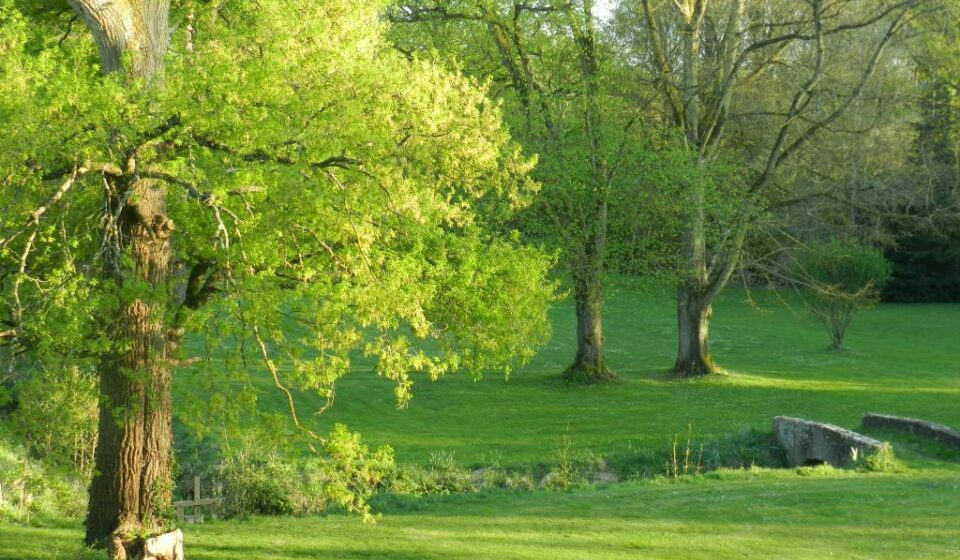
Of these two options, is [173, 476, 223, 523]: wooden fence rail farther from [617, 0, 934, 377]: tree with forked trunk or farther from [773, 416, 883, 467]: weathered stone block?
[617, 0, 934, 377]: tree with forked trunk

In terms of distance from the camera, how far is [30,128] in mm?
10461

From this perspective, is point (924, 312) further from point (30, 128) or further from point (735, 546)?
point (30, 128)

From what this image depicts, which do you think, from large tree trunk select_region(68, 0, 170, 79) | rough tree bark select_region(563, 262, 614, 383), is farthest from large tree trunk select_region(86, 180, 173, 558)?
rough tree bark select_region(563, 262, 614, 383)

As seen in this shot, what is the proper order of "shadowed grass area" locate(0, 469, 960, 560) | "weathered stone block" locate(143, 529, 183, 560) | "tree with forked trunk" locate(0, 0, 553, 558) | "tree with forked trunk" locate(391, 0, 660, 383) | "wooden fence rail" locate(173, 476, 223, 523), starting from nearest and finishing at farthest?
1. "tree with forked trunk" locate(0, 0, 553, 558)
2. "weathered stone block" locate(143, 529, 183, 560)
3. "shadowed grass area" locate(0, 469, 960, 560)
4. "wooden fence rail" locate(173, 476, 223, 523)
5. "tree with forked trunk" locate(391, 0, 660, 383)

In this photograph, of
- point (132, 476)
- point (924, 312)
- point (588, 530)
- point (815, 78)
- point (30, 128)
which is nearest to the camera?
point (30, 128)

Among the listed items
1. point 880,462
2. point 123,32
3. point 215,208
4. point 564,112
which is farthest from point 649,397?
point 215,208

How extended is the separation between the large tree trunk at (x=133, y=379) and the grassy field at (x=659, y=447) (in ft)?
2.35

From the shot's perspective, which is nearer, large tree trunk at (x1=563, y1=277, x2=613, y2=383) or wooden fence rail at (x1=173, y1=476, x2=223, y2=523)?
wooden fence rail at (x1=173, y1=476, x2=223, y2=523)

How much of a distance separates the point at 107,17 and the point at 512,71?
82.5 ft

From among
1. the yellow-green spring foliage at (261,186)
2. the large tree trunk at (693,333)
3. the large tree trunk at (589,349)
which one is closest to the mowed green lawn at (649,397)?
the large tree trunk at (693,333)

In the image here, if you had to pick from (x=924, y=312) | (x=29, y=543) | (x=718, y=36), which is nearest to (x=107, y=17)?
(x=29, y=543)

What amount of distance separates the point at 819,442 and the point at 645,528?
862cm

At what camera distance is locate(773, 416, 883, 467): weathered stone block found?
2125 cm

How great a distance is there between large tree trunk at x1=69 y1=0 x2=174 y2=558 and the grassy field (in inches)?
28.2
